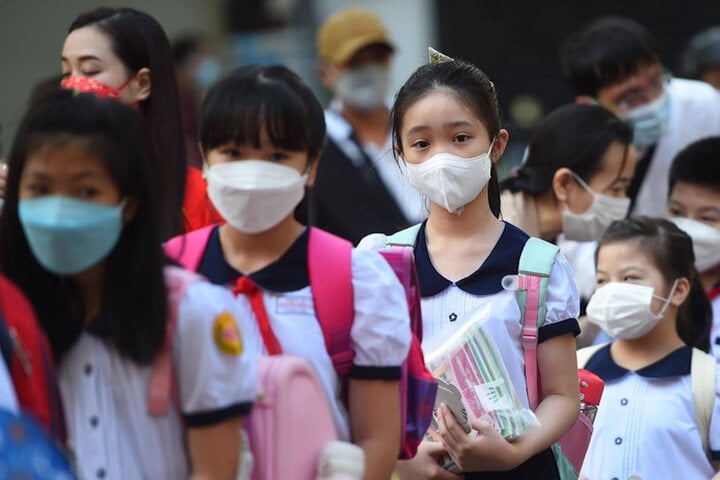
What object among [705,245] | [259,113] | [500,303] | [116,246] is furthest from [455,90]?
[705,245]

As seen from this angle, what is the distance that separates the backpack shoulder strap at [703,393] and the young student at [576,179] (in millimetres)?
730

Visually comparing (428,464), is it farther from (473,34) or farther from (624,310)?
(473,34)

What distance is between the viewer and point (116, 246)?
11.8 feet

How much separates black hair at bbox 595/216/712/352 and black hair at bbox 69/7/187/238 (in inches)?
68.4

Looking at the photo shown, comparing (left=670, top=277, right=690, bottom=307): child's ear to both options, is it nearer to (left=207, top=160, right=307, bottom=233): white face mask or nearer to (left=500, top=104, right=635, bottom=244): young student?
(left=500, top=104, right=635, bottom=244): young student

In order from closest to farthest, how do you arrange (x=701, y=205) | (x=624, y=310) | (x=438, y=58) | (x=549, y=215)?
(x=438, y=58) < (x=624, y=310) < (x=549, y=215) < (x=701, y=205)

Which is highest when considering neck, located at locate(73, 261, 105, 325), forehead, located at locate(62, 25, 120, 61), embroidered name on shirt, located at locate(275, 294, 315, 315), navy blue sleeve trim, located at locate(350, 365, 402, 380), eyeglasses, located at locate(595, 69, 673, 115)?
forehead, located at locate(62, 25, 120, 61)

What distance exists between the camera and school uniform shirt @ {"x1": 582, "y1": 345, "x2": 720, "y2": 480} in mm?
5461

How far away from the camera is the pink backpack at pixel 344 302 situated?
389 cm

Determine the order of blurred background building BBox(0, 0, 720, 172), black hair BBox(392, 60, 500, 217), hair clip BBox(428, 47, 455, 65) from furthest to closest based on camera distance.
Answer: blurred background building BBox(0, 0, 720, 172) → hair clip BBox(428, 47, 455, 65) → black hair BBox(392, 60, 500, 217)

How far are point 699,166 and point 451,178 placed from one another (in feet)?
7.84

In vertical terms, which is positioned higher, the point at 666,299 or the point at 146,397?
the point at 146,397

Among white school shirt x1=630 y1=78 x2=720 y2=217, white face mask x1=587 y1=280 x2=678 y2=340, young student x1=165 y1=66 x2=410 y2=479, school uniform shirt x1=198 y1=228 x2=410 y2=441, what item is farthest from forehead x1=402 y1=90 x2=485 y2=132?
white school shirt x1=630 y1=78 x2=720 y2=217

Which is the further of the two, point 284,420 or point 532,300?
point 532,300
